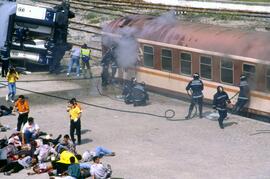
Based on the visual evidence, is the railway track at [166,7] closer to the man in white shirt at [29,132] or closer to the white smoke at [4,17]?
the white smoke at [4,17]

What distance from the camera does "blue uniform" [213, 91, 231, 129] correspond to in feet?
70.7

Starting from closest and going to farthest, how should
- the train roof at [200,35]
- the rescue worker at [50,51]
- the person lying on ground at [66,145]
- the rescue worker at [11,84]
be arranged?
the person lying on ground at [66,145]
the train roof at [200,35]
the rescue worker at [11,84]
the rescue worker at [50,51]

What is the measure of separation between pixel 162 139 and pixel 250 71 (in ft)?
→ 13.9

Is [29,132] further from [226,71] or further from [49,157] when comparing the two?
[226,71]

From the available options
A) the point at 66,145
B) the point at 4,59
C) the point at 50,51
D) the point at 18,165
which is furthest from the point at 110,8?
the point at 18,165

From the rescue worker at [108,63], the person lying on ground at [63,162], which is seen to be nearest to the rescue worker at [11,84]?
the rescue worker at [108,63]

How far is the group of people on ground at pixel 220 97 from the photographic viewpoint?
2161 centimetres

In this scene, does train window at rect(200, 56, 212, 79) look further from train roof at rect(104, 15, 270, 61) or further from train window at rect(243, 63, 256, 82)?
train window at rect(243, 63, 256, 82)

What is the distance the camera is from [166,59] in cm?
2608

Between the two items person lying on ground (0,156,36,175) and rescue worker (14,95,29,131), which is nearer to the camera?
person lying on ground (0,156,36,175)

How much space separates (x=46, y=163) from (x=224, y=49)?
8569 millimetres

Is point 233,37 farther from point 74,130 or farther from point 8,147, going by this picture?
point 8,147

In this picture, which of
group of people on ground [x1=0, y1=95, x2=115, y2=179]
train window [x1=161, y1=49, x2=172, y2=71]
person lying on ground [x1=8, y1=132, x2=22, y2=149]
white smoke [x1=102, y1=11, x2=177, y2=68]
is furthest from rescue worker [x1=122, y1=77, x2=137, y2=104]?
person lying on ground [x1=8, y1=132, x2=22, y2=149]

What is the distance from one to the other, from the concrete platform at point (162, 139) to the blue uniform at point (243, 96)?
19.8 inches
